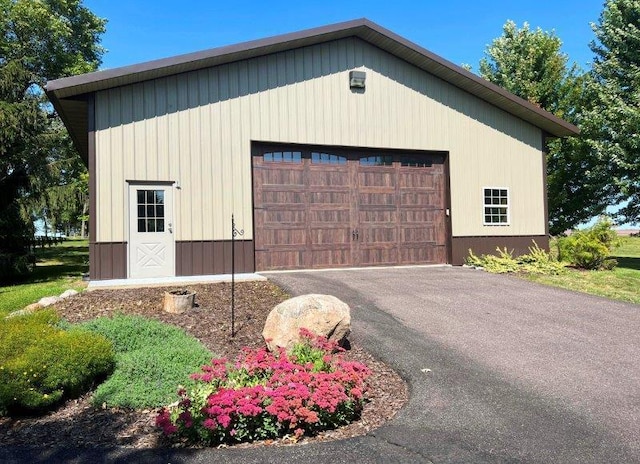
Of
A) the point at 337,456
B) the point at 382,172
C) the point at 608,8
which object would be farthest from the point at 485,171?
the point at 337,456

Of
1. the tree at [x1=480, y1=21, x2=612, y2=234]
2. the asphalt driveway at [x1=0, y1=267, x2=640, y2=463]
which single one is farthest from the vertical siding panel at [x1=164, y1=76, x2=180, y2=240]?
the tree at [x1=480, y1=21, x2=612, y2=234]

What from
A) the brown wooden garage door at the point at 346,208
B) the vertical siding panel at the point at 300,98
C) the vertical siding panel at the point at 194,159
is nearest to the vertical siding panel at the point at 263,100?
the brown wooden garage door at the point at 346,208

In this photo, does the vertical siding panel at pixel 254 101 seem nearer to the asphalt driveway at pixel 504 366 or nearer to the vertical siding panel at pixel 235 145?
the vertical siding panel at pixel 235 145

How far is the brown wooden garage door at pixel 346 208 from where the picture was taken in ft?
35.7

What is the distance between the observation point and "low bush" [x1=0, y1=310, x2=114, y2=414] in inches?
154

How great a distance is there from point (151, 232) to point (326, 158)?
442 cm

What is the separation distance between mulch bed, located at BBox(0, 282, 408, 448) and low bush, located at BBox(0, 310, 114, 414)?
15 cm

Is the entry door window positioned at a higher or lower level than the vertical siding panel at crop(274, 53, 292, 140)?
lower

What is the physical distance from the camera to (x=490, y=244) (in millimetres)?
12750

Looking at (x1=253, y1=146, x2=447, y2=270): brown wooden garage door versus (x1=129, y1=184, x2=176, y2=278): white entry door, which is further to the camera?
(x1=253, y1=146, x2=447, y2=270): brown wooden garage door

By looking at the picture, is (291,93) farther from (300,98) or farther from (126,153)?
(126,153)

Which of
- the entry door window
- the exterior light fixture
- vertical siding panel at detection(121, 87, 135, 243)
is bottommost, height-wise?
the entry door window

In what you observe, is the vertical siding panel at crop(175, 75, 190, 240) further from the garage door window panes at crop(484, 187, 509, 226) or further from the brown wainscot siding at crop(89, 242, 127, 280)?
the garage door window panes at crop(484, 187, 509, 226)

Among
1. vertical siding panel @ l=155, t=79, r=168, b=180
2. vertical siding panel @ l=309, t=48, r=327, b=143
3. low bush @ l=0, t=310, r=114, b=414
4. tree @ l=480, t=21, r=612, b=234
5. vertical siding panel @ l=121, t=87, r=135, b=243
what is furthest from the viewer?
tree @ l=480, t=21, r=612, b=234
